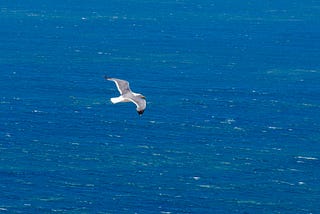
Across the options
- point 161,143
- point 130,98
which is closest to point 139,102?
point 130,98

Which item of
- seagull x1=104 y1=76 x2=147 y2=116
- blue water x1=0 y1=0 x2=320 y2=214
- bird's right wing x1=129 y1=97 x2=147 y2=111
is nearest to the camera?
bird's right wing x1=129 y1=97 x2=147 y2=111

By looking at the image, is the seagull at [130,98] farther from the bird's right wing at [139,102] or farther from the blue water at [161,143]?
the blue water at [161,143]

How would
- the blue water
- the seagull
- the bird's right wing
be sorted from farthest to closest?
the blue water < the seagull < the bird's right wing

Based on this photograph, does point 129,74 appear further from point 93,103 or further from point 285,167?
point 285,167

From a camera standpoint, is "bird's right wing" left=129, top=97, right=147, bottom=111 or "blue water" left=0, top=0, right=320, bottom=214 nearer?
"bird's right wing" left=129, top=97, right=147, bottom=111

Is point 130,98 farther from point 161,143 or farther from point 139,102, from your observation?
point 161,143

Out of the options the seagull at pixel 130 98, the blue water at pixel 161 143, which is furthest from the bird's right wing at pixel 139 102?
the blue water at pixel 161 143

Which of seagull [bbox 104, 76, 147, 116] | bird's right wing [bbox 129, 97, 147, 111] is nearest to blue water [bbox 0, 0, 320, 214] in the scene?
seagull [bbox 104, 76, 147, 116]

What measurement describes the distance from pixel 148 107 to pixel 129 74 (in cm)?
2373

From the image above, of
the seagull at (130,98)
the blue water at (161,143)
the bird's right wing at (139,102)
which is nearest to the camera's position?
the bird's right wing at (139,102)

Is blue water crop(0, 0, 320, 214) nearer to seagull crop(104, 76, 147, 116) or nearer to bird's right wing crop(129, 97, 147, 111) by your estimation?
seagull crop(104, 76, 147, 116)

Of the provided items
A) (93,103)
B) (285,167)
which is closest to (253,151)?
(285,167)

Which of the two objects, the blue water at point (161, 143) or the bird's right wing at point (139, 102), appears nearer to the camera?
the bird's right wing at point (139, 102)

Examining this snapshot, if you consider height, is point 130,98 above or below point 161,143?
below
